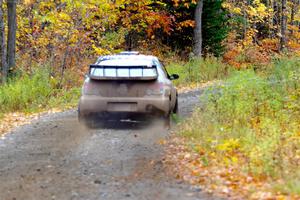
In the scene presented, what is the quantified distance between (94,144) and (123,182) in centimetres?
285

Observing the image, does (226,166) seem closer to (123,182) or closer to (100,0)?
(123,182)

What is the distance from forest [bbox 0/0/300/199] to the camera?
27.1 feet

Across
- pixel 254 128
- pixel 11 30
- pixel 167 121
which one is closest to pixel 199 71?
pixel 11 30

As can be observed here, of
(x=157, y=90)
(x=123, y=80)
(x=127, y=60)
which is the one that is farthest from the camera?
(x=127, y=60)

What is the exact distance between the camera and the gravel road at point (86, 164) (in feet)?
24.4

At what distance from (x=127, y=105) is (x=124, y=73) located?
2.45ft

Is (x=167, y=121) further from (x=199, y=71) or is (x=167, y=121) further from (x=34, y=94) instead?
(x=199, y=71)

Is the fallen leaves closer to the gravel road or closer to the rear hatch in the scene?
the gravel road

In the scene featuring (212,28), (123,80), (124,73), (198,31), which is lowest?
(123,80)

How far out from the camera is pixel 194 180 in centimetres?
792

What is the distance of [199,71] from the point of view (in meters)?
24.6

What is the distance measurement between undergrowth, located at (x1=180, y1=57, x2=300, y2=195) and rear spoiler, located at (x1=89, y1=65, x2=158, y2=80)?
4.76 ft

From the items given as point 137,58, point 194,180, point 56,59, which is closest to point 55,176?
point 194,180

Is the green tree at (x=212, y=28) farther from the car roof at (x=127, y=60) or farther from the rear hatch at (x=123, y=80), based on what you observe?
the rear hatch at (x=123, y=80)
